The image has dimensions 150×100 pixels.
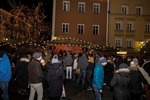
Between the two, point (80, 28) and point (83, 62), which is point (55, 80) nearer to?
point (83, 62)

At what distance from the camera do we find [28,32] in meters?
50.2

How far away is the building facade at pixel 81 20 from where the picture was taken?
48.3 m

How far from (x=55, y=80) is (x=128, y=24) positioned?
39.8m

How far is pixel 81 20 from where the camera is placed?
160 feet

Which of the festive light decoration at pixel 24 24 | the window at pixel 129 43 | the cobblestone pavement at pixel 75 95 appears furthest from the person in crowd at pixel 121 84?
the window at pixel 129 43

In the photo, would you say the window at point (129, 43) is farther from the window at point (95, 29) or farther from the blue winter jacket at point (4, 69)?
the blue winter jacket at point (4, 69)

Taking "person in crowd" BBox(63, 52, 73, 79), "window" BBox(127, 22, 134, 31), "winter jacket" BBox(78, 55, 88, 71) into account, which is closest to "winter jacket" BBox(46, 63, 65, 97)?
"winter jacket" BBox(78, 55, 88, 71)

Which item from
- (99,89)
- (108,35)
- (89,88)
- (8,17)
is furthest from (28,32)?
(99,89)

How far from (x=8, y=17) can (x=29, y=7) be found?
7.01m

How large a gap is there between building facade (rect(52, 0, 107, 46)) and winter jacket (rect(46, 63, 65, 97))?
3643cm

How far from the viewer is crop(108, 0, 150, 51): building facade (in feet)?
162

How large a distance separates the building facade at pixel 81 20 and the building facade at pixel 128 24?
4.02 feet

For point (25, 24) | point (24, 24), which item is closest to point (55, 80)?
point (25, 24)

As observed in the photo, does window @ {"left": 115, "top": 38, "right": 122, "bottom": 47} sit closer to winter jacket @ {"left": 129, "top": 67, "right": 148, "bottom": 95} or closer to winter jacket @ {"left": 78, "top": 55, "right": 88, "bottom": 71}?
winter jacket @ {"left": 78, "top": 55, "right": 88, "bottom": 71}
